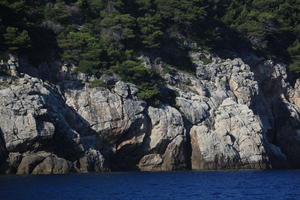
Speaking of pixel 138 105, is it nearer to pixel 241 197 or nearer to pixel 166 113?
pixel 166 113

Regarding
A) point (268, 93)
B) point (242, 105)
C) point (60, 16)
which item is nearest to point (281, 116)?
point (268, 93)

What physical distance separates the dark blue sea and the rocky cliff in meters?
3.16

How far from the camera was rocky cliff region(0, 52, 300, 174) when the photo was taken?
57719 mm

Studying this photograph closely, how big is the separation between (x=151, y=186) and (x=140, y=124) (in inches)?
576

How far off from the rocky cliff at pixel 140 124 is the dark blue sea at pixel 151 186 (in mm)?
3162

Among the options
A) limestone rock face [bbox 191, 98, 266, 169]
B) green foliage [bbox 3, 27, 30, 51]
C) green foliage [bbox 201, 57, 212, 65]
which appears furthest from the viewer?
green foliage [bbox 201, 57, 212, 65]

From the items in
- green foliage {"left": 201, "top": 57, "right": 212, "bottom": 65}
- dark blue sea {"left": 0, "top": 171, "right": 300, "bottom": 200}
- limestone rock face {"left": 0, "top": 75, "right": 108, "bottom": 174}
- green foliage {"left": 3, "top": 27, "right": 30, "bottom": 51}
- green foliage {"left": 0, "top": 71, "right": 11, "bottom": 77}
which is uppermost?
green foliage {"left": 201, "top": 57, "right": 212, "bottom": 65}

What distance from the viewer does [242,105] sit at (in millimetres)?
73375

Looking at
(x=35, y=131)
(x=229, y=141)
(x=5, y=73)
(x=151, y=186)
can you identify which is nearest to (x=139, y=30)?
(x=229, y=141)

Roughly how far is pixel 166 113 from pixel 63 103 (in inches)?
426

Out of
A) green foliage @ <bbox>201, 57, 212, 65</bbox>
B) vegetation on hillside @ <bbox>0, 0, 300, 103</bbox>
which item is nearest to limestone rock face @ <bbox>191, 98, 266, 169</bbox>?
vegetation on hillside @ <bbox>0, 0, 300, 103</bbox>

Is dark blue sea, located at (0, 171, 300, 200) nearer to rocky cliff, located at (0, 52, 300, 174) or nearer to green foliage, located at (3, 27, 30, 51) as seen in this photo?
rocky cliff, located at (0, 52, 300, 174)

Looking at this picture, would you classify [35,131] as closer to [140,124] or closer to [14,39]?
[14,39]

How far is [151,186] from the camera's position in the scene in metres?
51.7
